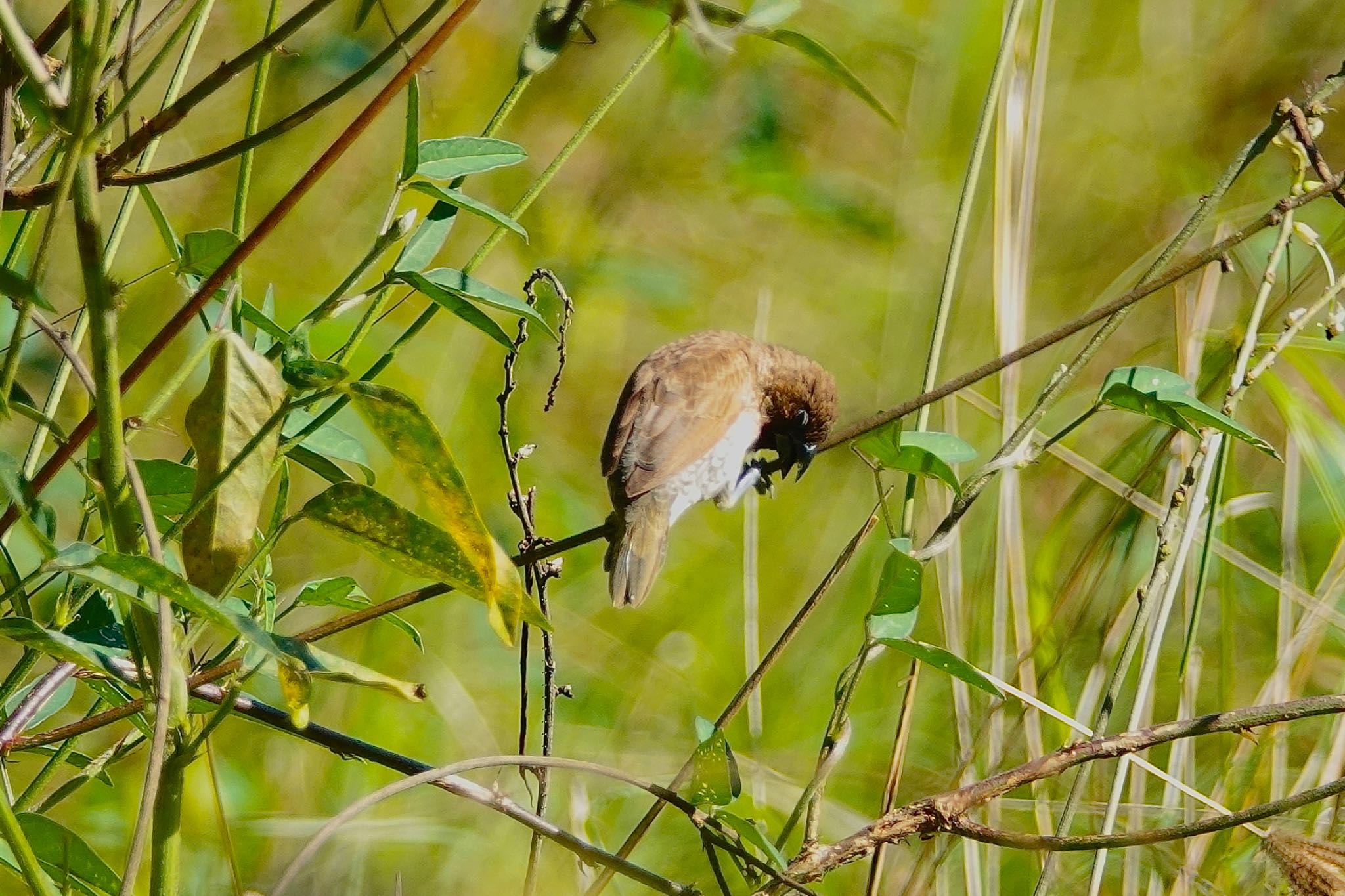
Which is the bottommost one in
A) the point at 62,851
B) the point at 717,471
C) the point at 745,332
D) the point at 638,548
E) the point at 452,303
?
the point at 62,851

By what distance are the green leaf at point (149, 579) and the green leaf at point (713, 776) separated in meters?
0.57

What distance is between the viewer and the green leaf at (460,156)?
1137mm

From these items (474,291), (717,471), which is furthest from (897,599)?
(717,471)

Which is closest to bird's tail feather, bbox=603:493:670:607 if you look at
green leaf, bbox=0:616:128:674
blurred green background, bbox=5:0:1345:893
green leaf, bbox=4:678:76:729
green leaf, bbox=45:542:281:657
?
blurred green background, bbox=5:0:1345:893

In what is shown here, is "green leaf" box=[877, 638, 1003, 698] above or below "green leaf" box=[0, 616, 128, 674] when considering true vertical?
above

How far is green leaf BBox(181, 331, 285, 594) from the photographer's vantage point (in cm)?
90

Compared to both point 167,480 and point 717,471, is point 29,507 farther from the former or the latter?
point 717,471

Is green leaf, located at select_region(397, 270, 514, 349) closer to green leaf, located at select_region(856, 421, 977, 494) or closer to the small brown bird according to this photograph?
green leaf, located at select_region(856, 421, 977, 494)

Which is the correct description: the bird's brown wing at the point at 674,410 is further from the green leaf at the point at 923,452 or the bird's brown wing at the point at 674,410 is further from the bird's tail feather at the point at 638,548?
the green leaf at the point at 923,452

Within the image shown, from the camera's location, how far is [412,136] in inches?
41.9

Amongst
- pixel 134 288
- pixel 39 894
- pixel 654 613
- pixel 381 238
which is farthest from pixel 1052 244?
pixel 39 894

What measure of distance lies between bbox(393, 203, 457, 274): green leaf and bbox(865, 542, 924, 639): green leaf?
0.53 meters

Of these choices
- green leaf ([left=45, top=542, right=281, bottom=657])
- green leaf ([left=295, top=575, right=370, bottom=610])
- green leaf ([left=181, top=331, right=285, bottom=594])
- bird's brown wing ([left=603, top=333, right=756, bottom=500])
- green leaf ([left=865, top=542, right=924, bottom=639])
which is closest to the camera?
green leaf ([left=45, top=542, right=281, bottom=657])

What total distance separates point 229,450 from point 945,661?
2.17 ft
